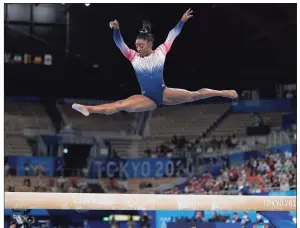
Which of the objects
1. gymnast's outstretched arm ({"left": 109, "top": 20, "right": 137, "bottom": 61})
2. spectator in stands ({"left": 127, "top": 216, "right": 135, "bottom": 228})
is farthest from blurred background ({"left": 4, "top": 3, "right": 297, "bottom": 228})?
gymnast's outstretched arm ({"left": 109, "top": 20, "right": 137, "bottom": 61})

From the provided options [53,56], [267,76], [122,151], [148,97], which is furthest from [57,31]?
[148,97]

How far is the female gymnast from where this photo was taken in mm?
7527

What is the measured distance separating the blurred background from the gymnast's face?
6.84 m

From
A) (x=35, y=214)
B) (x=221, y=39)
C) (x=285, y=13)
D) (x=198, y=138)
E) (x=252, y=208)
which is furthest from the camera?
(x=198, y=138)

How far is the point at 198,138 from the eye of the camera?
19078 millimetres

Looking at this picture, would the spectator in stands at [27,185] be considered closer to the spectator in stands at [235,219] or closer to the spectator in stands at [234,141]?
the spectator in stands at [234,141]

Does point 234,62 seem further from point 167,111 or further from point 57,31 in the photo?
point 57,31

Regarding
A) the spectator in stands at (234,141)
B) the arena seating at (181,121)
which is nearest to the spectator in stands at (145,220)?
the arena seating at (181,121)

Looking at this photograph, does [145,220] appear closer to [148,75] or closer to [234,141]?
[234,141]

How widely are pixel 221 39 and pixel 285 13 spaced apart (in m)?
2.74

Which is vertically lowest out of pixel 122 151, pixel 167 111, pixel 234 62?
pixel 122 151

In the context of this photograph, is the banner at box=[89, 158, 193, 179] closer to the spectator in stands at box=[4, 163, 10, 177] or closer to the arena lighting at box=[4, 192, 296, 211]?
the spectator in stands at box=[4, 163, 10, 177]

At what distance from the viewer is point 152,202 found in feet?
28.3

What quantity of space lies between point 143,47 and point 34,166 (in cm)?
1117
